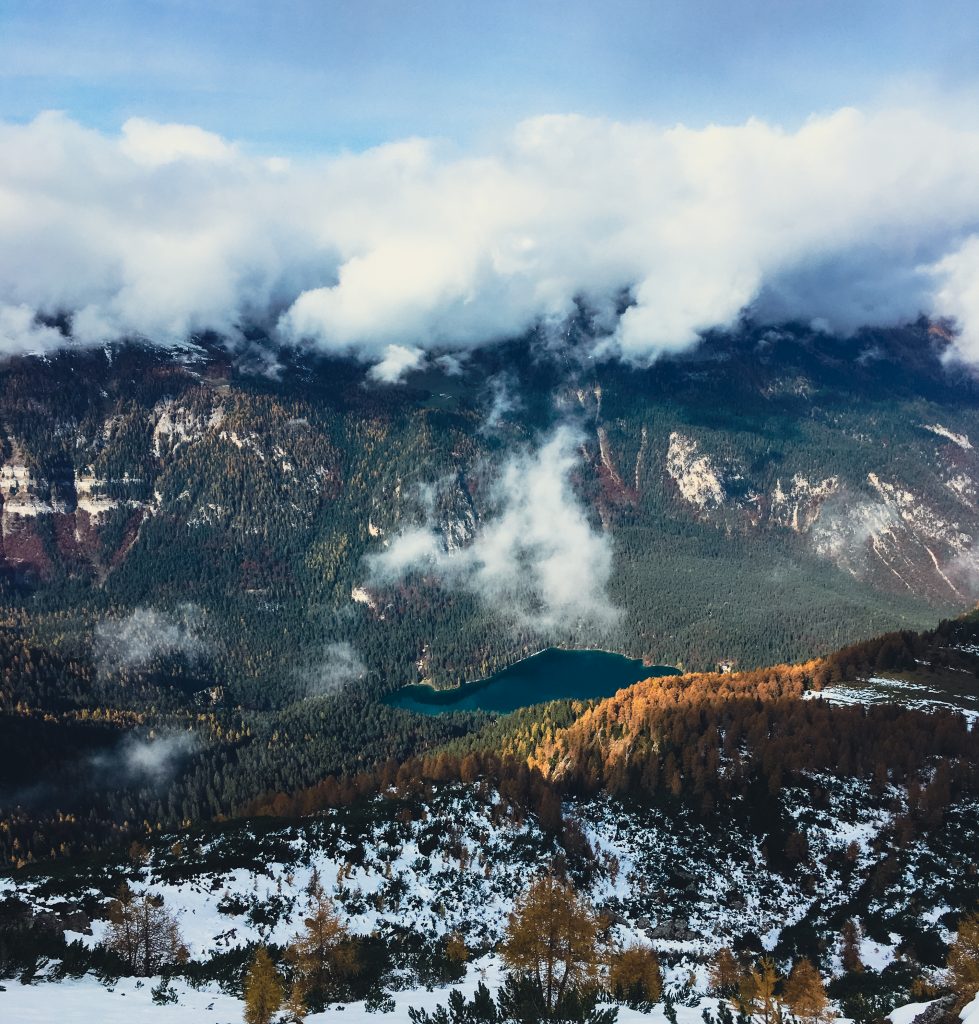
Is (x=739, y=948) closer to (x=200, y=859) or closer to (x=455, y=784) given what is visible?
(x=455, y=784)

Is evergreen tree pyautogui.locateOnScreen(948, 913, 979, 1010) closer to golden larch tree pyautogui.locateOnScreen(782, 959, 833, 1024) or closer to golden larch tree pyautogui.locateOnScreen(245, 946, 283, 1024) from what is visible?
golden larch tree pyautogui.locateOnScreen(782, 959, 833, 1024)

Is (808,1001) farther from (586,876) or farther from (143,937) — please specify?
(143,937)

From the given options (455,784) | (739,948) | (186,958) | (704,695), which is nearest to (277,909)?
(186,958)

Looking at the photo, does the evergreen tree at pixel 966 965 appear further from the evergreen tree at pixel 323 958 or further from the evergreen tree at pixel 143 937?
the evergreen tree at pixel 143 937

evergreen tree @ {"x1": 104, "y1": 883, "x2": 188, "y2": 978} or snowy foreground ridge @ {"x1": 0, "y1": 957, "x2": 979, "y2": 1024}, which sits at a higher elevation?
snowy foreground ridge @ {"x1": 0, "y1": 957, "x2": 979, "y2": 1024}

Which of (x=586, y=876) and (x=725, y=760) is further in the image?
(x=725, y=760)

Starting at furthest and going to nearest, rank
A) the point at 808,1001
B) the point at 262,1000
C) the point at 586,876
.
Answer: the point at 586,876
the point at 808,1001
the point at 262,1000

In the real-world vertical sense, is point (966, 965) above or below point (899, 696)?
above

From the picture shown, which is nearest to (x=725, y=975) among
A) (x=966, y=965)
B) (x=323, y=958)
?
Result: (x=966, y=965)

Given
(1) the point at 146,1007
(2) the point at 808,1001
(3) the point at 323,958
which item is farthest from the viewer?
(3) the point at 323,958

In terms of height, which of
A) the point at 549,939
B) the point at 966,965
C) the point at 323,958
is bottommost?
the point at 323,958

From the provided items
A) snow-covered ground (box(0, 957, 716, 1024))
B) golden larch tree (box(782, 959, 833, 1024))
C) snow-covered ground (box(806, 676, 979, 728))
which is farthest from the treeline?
golden larch tree (box(782, 959, 833, 1024))

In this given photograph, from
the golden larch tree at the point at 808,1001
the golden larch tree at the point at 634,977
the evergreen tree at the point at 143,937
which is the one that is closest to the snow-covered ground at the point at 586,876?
the evergreen tree at the point at 143,937
